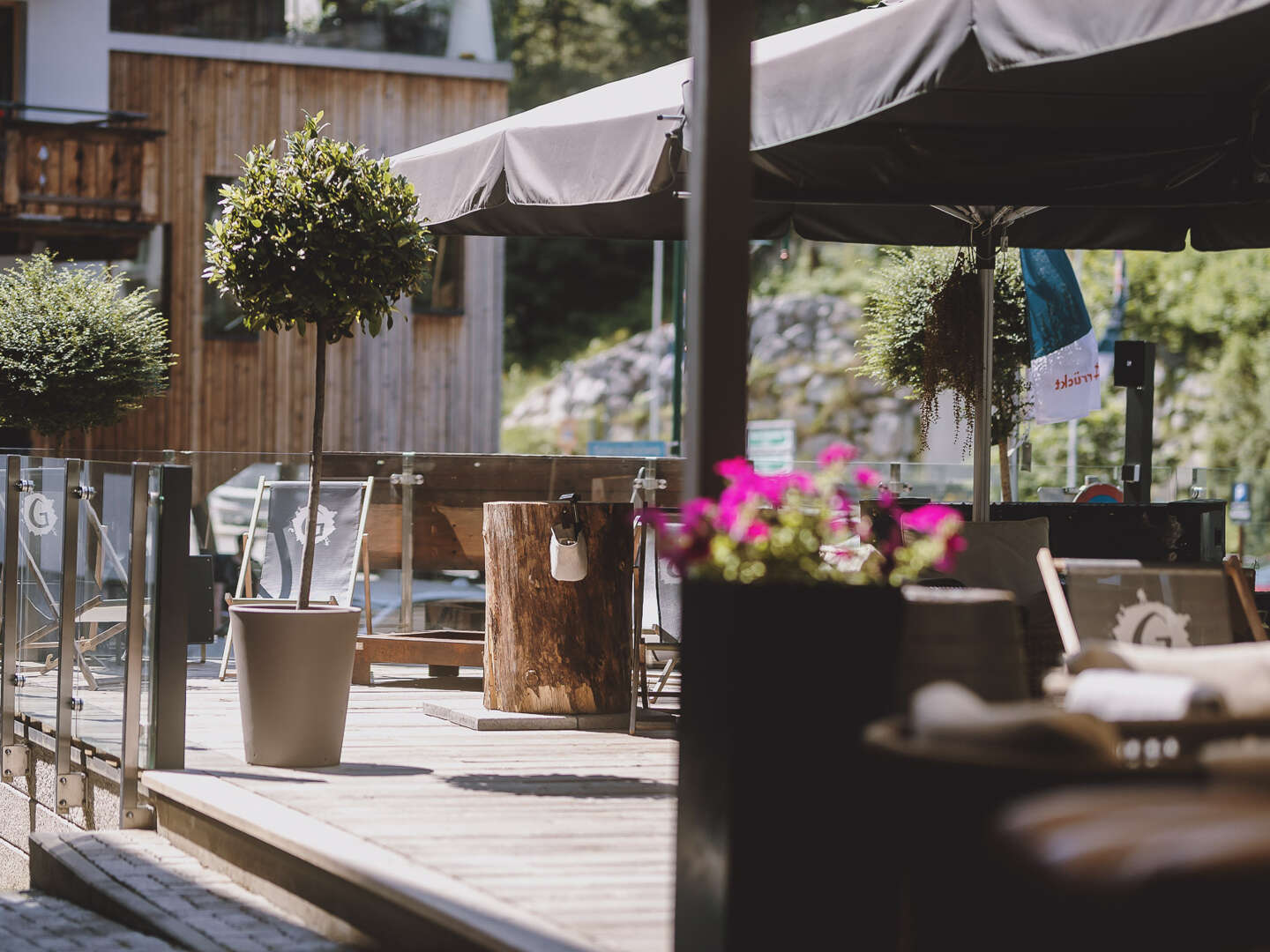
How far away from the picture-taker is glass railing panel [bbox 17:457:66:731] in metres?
6.72

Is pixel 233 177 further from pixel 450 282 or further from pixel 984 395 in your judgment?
pixel 984 395

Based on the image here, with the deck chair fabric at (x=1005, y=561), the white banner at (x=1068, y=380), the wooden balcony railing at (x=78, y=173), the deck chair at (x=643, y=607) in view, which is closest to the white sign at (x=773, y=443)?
the white banner at (x=1068, y=380)

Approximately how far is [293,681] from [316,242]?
1.59 meters

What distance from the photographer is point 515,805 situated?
509 centimetres

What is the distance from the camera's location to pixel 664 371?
35.5 metres

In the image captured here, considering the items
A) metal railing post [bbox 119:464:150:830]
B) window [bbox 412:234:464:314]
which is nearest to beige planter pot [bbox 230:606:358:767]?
metal railing post [bbox 119:464:150:830]

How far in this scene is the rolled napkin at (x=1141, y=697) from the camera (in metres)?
2.86

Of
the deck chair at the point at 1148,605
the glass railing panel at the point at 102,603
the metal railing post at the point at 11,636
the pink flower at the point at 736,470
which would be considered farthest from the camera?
the metal railing post at the point at 11,636

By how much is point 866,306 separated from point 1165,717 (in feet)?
27.3

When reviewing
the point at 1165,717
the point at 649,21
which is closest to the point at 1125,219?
the point at 1165,717

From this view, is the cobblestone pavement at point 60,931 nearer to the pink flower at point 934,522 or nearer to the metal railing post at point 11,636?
the metal railing post at point 11,636

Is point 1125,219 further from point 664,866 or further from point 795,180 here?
point 664,866

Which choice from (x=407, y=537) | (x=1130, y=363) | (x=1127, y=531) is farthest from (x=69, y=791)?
(x=1130, y=363)

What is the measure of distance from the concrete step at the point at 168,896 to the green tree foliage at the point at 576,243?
32.5 meters
